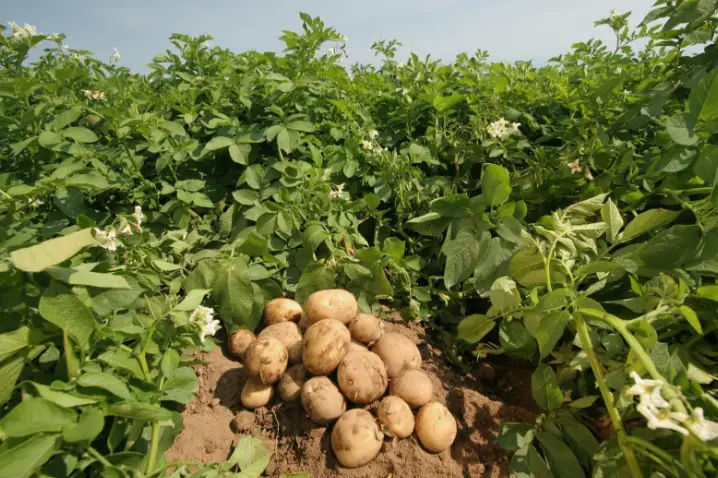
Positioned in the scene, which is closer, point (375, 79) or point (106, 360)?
point (106, 360)

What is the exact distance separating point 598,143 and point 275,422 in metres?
2.09

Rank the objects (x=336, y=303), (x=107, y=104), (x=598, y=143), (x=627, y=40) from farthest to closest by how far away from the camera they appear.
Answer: (x=627, y=40), (x=107, y=104), (x=598, y=143), (x=336, y=303)

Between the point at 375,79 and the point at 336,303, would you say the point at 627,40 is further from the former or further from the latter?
the point at 336,303

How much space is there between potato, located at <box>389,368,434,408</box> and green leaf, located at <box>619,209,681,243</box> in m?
0.94

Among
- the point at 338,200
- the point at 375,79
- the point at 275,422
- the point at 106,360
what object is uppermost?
the point at 375,79

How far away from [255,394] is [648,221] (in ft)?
5.40

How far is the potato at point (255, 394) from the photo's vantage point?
1.69 m

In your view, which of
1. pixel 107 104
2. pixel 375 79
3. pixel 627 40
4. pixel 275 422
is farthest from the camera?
pixel 375 79

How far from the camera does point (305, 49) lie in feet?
8.77

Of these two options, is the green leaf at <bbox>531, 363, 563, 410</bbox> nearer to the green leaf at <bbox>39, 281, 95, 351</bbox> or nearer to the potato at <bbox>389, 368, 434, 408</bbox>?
the potato at <bbox>389, 368, 434, 408</bbox>

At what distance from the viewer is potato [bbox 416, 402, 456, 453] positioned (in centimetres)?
154

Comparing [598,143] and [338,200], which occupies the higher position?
[598,143]

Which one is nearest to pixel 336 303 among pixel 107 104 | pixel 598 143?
pixel 598 143

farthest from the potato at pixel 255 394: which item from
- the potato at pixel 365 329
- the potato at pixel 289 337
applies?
the potato at pixel 365 329
